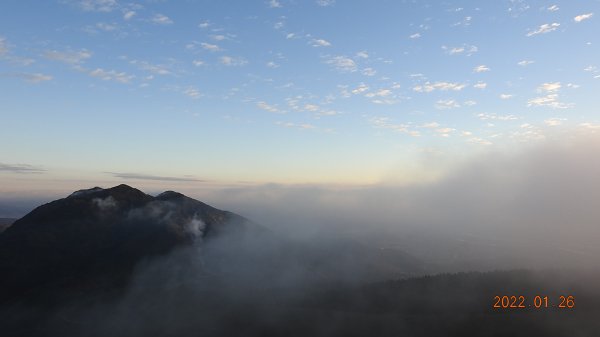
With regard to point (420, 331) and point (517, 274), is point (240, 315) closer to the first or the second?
point (420, 331)

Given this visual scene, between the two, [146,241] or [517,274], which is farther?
[146,241]

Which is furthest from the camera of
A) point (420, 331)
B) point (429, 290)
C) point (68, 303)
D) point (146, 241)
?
point (146, 241)

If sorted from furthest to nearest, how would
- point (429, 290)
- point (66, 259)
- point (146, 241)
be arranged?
point (146, 241) < point (66, 259) < point (429, 290)

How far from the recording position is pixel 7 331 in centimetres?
12612

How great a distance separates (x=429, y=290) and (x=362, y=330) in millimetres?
50232

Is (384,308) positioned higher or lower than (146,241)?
lower

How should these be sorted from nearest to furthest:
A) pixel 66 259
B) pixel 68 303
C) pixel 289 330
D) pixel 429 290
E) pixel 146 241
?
pixel 289 330 → pixel 68 303 → pixel 429 290 → pixel 66 259 → pixel 146 241

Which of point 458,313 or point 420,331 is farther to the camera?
point 458,313

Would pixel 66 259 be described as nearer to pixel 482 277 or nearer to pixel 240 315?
pixel 240 315

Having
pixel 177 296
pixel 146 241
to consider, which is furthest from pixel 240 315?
pixel 146 241

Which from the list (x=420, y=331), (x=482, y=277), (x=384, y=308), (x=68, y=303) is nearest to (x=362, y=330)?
(x=420, y=331)

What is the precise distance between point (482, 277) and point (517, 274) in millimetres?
11991

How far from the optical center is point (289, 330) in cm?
12181

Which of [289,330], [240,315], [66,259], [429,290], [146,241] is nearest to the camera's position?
[289,330]
